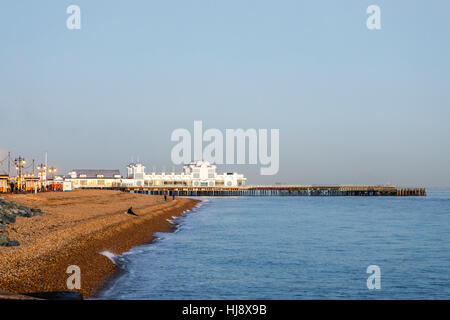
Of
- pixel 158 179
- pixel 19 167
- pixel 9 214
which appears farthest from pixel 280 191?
pixel 9 214

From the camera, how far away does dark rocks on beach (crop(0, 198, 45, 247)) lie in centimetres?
2033

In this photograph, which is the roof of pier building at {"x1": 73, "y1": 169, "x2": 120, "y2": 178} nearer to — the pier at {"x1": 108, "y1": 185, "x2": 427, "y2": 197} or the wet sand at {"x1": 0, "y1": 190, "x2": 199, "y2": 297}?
the pier at {"x1": 108, "y1": 185, "x2": 427, "y2": 197}

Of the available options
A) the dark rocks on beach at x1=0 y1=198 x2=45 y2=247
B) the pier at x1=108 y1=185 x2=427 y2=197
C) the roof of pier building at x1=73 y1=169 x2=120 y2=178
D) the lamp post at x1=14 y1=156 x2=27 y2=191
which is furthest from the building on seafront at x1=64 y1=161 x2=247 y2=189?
the dark rocks on beach at x1=0 y1=198 x2=45 y2=247

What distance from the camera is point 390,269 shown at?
22.6 metres

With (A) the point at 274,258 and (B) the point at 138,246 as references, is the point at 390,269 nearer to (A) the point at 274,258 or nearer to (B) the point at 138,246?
(A) the point at 274,258

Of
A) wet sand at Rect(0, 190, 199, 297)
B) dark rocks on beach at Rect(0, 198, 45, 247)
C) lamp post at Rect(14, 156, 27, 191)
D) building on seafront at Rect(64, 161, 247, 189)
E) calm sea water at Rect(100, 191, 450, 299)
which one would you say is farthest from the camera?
building on seafront at Rect(64, 161, 247, 189)

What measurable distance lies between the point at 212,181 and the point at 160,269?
168 m

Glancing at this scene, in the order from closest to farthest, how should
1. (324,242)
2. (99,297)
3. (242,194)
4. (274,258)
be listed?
(99,297) < (274,258) < (324,242) < (242,194)

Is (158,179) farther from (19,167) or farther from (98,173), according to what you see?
(19,167)

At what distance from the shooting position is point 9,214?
97.0 ft

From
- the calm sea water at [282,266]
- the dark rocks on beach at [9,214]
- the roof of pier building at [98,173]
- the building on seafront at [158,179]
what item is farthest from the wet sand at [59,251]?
the roof of pier building at [98,173]

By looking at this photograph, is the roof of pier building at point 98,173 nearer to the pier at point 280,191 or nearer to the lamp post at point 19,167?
the pier at point 280,191
